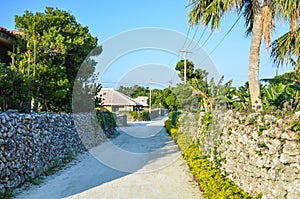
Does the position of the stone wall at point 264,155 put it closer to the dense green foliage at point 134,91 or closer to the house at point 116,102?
the house at point 116,102

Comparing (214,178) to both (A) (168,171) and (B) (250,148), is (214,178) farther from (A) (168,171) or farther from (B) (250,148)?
(A) (168,171)

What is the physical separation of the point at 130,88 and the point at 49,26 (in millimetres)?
53989

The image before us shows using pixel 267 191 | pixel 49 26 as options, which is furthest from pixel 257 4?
pixel 49 26

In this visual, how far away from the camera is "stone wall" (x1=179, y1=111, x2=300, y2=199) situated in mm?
3081

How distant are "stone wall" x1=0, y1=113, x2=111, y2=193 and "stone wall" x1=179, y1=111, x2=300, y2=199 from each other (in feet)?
14.3

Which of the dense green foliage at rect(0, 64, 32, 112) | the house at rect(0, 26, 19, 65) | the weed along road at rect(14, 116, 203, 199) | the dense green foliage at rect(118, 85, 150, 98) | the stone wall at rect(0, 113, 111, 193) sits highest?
the dense green foliage at rect(118, 85, 150, 98)

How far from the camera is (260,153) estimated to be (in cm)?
382

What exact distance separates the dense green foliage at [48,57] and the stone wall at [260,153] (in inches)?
286

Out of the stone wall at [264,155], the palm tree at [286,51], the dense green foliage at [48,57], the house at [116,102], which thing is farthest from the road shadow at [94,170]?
the house at [116,102]

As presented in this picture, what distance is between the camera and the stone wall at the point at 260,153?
3.08 meters

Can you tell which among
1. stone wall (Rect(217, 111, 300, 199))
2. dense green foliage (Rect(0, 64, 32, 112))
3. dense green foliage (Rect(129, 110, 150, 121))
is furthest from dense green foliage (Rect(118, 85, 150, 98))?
stone wall (Rect(217, 111, 300, 199))

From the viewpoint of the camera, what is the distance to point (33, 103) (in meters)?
11.9

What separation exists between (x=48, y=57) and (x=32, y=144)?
6614mm

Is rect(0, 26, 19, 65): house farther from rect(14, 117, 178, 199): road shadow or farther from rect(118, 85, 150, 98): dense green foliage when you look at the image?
rect(118, 85, 150, 98): dense green foliage
